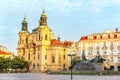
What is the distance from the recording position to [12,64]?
118m

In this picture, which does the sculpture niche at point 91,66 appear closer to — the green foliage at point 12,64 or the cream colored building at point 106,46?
the cream colored building at point 106,46

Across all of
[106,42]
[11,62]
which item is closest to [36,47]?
[11,62]

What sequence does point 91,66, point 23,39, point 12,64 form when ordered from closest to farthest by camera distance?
point 91,66 < point 12,64 < point 23,39

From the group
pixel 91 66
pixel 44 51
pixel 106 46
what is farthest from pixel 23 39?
pixel 91 66

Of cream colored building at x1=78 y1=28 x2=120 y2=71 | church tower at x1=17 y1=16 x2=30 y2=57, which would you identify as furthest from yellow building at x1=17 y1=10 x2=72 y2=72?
cream colored building at x1=78 y1=28 x2=120 y2=71

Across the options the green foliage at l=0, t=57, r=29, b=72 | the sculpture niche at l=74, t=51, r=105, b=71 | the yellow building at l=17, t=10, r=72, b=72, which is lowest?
the sculpture niche at l=74, t=51, r=105, b=71

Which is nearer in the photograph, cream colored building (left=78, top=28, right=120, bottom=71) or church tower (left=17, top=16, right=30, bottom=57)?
cream colored building (left=78, top=28, right=120, bottom=71)

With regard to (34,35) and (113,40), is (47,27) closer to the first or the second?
(34,35)

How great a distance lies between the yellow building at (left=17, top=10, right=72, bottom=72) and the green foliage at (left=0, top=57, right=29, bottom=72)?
5467mm

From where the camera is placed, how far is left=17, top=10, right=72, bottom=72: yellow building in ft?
409

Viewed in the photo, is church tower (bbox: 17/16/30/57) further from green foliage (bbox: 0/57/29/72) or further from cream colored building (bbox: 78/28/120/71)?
cream colored building (bbox: 78/28/120/71)

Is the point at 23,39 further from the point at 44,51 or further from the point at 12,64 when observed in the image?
the point at 12,64

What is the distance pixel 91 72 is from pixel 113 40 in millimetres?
48074

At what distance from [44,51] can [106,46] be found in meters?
25.9
